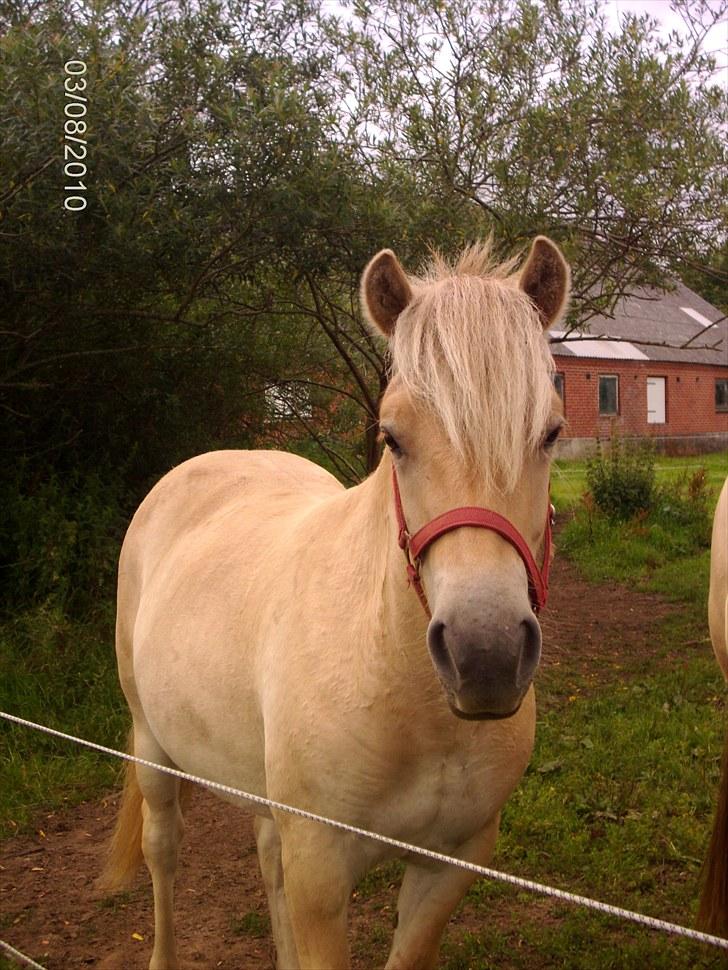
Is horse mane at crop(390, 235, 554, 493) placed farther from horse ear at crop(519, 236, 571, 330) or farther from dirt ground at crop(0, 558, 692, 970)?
dirt ground at crop(0, 558, 692, 970)

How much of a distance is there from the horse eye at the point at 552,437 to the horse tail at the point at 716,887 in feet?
6.82

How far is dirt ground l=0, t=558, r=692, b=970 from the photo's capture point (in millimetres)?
3375

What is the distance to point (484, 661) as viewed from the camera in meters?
1.50

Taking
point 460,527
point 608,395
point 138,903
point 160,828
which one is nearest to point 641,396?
point 608,395

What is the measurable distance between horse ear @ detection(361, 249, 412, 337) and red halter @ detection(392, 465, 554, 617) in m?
0.41

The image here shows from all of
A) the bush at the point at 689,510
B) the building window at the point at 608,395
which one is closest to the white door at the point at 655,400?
the building window at the point at 608,395

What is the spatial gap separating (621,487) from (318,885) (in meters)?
10.1

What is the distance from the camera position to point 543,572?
1876 mm

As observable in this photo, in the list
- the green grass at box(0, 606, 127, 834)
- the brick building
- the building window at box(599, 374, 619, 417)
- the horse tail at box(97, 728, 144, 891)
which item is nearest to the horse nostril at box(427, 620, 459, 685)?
the horse tail at box(97, 728, 144, 891)

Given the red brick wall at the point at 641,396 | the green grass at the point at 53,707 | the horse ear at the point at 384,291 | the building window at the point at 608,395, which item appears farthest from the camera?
the building window at the point at 608,395

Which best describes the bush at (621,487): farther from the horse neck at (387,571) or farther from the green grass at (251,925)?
the horse neck at (387,571)

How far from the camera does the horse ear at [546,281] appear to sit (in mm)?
1955

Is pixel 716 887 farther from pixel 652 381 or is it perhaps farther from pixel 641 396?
pixel 652 381
